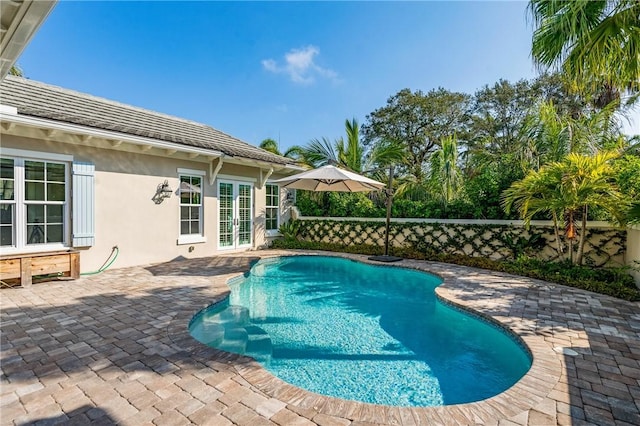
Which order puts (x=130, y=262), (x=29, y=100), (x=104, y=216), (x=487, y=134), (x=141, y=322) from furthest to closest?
(x=487, y=134)
(x=130, y=262)
(x=104, y=216)
(x=29, y=100)
(x=141, y=322)

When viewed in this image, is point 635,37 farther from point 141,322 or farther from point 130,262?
point 130,262

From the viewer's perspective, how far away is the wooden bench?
256 inches

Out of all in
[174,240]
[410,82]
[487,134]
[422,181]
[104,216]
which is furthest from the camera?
[487,134]

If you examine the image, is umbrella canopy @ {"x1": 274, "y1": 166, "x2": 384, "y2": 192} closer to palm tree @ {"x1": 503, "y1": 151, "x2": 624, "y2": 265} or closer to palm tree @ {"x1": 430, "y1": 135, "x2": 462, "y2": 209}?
palm tree @ {"x1": 430, "y1": 135, "x2": 462, "y2": 209}

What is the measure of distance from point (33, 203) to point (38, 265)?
1571 mm

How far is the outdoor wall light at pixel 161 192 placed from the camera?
382 inches

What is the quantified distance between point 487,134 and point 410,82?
24.1 ft

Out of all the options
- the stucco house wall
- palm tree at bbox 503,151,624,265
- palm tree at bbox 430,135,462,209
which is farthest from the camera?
palm tree at bbox 430,135,462,209

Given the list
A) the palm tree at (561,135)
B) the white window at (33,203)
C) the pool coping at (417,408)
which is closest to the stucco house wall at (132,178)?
the white window at (33,203)

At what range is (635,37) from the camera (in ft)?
16.6

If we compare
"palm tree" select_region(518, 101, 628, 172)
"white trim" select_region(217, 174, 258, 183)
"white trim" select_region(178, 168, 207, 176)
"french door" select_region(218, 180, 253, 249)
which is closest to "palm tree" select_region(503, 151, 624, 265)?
"palm tree" select_region(518, 101, 628, 172)

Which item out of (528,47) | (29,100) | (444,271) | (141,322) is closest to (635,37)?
(528,47)

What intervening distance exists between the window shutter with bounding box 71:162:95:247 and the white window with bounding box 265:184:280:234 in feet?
21.8

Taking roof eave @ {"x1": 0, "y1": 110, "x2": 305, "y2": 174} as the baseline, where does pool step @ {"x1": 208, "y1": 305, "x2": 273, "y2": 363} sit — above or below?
below
